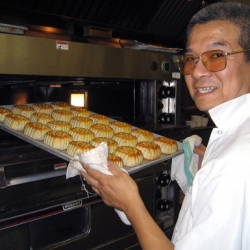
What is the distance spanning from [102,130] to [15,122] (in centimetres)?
51

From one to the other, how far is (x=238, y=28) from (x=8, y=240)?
4.47 ft

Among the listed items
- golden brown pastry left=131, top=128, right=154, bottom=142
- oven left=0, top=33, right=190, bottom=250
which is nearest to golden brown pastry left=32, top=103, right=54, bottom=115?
oven left=0, top=33, right=190, bottom=250

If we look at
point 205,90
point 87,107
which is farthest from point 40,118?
point 205,90

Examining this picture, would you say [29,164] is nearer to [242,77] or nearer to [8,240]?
[8,240]

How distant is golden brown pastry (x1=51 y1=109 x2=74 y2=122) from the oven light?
24 centimetres

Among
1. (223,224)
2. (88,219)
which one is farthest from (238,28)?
(88,219)

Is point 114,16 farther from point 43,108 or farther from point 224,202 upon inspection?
point 224,202

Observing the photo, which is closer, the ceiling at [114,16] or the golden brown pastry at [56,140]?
the golden brown pastry at [56,140]

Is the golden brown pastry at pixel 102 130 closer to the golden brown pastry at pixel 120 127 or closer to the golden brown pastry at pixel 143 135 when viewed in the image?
the golden brown pastry at pixel 120 127

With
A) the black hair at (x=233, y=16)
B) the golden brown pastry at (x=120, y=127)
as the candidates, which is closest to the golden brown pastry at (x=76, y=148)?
the golden brown pastry at (x=120, y=127)

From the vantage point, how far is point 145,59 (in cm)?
204

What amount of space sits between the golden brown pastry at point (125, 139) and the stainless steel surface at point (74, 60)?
389 millimetres

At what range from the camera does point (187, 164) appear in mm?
1553

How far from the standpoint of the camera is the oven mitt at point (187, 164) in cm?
154
